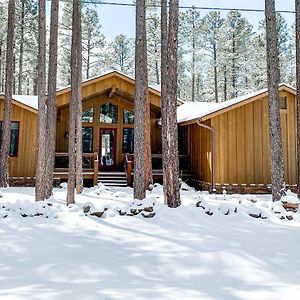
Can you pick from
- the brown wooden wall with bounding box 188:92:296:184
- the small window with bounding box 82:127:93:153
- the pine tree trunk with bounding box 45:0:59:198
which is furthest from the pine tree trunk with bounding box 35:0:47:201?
the small window with bounding box 82:127:93:153

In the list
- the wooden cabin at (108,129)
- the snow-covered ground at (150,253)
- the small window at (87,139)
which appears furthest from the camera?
the small window at (87,139)

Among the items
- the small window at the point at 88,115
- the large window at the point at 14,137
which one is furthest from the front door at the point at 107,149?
the large window at the point at 14,137

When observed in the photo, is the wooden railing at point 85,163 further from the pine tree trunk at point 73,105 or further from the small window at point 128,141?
the pine tree trunk at point 73,105

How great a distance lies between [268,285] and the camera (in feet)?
11.3

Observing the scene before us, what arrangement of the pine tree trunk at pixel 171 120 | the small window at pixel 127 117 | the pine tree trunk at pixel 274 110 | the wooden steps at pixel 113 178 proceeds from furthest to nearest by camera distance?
the small window at pixel 127 117
the wooden steps at pixel 113 178
the pine tree trunk at pixel 274 110
the pine tree trunk at pixel 171 120

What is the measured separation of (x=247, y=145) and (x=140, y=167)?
6006 mm

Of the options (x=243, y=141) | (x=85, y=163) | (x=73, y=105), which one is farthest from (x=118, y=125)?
(x=73, y=105)

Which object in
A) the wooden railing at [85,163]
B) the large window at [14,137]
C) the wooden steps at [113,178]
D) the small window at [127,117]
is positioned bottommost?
the wooden steps at [113,178]

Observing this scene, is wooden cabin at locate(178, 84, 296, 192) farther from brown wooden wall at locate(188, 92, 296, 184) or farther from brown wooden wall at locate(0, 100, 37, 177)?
brown wooden wall at locate(0, 100, 37, 177)

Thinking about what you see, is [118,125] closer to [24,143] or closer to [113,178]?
[113,178]

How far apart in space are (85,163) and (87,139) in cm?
143

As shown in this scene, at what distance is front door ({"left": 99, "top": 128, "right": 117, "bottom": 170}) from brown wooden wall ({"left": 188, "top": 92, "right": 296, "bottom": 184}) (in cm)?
516

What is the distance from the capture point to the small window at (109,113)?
16422 millimetres

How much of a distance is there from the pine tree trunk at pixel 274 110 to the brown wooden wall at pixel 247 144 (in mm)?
4131
